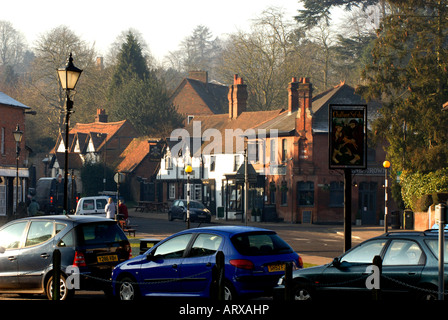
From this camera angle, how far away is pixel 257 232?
1446 centimetres

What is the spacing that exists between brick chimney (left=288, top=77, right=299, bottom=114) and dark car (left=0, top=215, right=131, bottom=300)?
45618mm

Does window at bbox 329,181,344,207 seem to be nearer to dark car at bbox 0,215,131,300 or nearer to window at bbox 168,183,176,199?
window at bbox 168,183,176,199

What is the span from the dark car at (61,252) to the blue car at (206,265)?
63cm

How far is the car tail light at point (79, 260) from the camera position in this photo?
1499 centimetres

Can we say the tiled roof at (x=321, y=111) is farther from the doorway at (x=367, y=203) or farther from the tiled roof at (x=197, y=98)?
the tiled roof at (x=197, y=98)

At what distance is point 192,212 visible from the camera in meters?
49.8

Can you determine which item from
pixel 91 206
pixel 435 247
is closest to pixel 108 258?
pixel 435 247

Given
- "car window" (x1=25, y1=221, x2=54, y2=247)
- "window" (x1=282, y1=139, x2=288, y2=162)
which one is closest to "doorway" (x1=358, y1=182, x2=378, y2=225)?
"window" (x1=282, y1=139, x2=288, y2=162)

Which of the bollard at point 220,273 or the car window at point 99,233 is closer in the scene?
the bollard at point 220,273

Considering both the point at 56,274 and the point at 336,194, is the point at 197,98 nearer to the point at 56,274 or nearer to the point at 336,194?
the point at 336,194

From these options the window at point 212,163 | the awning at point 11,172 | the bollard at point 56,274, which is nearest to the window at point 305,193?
the window at point 212,163

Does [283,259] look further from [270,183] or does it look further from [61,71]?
[270,183]
